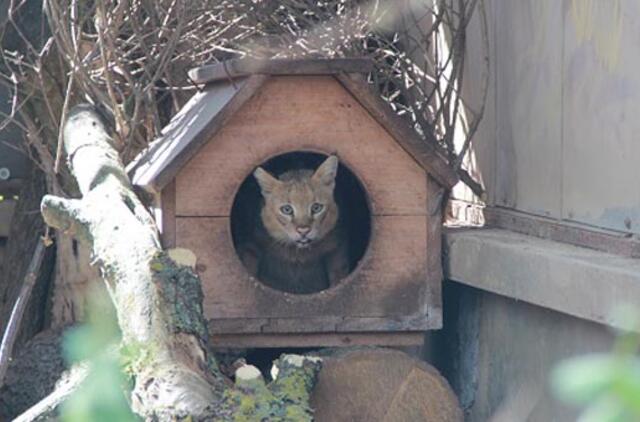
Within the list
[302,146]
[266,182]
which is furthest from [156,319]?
[266,182]

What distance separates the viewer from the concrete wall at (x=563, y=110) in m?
3.49

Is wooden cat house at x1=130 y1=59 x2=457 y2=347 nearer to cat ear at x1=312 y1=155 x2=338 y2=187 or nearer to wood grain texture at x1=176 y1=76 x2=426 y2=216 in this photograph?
wood grain texture at x1=176 y1=76 x2=426 y2=216

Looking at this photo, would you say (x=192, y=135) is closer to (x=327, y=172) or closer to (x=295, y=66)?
(x=295, y=66)

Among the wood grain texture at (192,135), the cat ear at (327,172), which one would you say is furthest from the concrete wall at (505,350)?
the wood grain texture at (192,135)

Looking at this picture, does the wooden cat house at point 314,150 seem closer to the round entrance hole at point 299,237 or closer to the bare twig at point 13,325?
the round entrance hole at point 299,237

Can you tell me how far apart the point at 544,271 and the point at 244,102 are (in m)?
1.29

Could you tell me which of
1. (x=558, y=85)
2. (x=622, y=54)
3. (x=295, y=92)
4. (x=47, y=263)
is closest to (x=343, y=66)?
(x=295, y=92)

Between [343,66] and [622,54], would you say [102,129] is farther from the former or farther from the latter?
[622,54]

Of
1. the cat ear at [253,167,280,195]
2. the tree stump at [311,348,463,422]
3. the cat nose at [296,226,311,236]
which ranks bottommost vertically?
the tree stump at [311,348,463,422]

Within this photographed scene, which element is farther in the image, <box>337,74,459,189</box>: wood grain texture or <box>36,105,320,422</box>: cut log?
<box>337,74,459,189</box>: wood grain texture

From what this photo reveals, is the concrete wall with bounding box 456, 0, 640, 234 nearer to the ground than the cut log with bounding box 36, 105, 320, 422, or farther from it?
farther from it

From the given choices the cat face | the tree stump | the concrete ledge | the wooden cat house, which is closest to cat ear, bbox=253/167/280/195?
the cat face

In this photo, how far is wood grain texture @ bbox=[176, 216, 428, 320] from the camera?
424 centimetres

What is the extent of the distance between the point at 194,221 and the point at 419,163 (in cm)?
90
